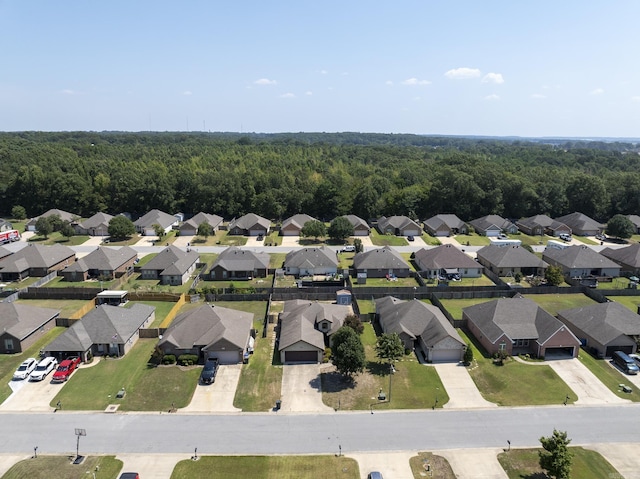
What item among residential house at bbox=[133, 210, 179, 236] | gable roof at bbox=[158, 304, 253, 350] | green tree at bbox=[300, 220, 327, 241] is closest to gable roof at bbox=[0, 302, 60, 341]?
gable roof at bbox=[158, 304, 253, 350]

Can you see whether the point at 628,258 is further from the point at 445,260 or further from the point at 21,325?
the point at 21,325

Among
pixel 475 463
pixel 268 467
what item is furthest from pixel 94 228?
pixel 475 463

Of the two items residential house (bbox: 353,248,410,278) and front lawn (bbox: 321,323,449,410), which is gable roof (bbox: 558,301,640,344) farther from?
residential house (bbox: 353,248,410,278)

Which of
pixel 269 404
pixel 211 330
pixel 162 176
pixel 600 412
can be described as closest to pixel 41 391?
pixel 211 330

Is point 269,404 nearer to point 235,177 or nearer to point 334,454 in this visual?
point 334,454

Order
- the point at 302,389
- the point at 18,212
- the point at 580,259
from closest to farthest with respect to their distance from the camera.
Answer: the point at 302,389 → the point at 580,259 → the point at 18,212
